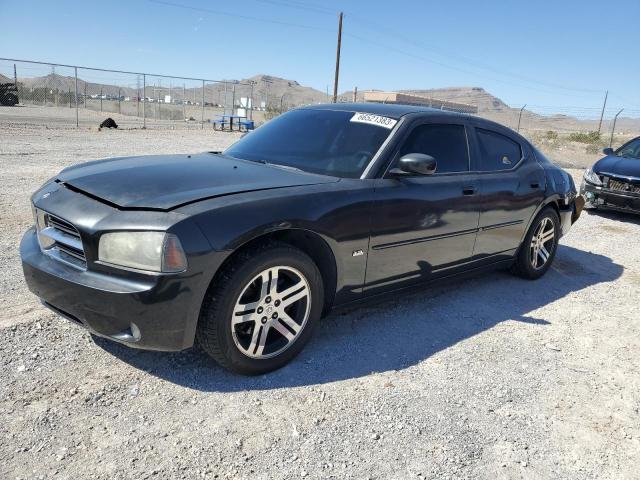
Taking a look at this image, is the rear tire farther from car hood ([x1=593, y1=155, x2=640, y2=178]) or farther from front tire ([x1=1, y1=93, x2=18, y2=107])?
front tire ([x1=1, y1=93, x2=18, y2=107])

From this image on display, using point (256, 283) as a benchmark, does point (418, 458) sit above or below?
below

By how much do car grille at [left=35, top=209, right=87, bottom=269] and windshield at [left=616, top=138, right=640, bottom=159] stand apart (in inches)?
389

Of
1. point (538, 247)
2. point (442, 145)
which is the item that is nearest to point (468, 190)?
point (442, 145)

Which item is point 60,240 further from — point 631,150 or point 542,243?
point 631,150

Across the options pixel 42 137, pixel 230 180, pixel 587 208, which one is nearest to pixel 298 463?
pixel 230 180

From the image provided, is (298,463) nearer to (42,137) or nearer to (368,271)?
(368,271)

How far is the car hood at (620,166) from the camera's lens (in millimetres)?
8820

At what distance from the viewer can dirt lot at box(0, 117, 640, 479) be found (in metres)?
2.40

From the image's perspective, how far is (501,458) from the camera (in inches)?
101

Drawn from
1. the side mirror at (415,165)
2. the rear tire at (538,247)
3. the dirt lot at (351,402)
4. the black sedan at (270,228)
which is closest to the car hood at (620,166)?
the rear tire at (538,247)

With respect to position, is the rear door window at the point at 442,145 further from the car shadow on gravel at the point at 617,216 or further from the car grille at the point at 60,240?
the car shadow on gravel at the point at 617,216

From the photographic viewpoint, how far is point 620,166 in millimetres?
9086

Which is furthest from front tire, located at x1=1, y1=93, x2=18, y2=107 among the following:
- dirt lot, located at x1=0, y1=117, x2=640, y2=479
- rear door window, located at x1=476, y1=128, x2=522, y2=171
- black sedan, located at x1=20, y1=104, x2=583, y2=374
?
rear door window, located at x1=476, y1=128, x2=522, y2=171

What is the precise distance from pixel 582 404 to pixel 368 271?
1.52 m
